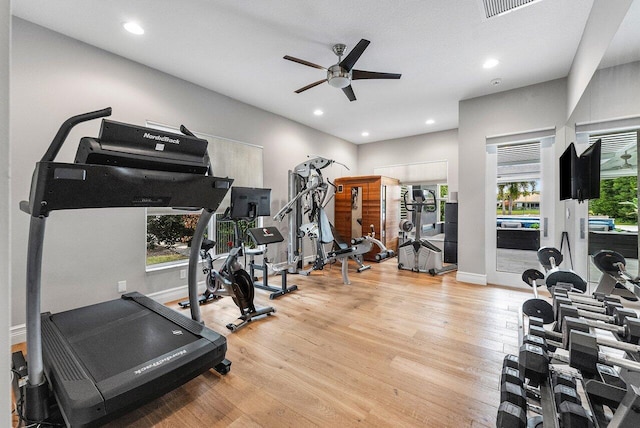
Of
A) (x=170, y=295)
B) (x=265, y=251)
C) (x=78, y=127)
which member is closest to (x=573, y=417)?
(x=265, y=251)

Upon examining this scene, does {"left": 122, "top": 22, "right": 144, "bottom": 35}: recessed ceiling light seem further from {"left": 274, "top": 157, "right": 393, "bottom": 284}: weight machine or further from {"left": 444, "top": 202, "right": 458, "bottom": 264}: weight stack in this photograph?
{"left": 444, "top": 202, "right": 458, "bottom": 264}: weight stack

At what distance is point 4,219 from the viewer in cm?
61

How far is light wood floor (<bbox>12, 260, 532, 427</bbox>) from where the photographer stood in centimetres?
167

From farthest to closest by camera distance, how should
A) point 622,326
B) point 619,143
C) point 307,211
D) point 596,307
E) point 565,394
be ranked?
point 307,211 → point 619,143 → point 596,307 → point 622,326 → point 565,394

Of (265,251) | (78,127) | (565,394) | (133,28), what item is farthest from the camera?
(265,251)

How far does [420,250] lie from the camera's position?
525cm

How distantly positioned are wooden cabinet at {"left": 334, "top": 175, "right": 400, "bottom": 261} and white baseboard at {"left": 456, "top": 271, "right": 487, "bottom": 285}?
1.99 meters

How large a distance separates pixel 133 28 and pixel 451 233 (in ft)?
19.7

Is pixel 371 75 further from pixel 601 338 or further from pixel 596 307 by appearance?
pixel 601 338

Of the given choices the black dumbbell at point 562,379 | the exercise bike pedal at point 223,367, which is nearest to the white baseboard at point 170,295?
the exercise bike pedal at point 223,367

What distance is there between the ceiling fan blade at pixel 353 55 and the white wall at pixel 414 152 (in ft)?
13.6

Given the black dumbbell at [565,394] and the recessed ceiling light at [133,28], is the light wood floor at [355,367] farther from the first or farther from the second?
the recessed ceiling light at [133,28]

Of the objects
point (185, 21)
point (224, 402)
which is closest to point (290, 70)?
point (185, 21)

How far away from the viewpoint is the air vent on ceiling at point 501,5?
2.34 metres
